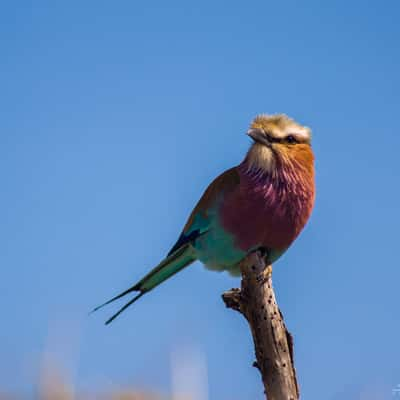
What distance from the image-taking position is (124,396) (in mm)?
3514

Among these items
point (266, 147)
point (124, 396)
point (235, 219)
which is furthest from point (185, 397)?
point (266, 147)

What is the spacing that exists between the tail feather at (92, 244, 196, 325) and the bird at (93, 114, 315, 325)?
17 centimetres

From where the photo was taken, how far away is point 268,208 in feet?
16.2

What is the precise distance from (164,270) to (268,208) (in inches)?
39.3

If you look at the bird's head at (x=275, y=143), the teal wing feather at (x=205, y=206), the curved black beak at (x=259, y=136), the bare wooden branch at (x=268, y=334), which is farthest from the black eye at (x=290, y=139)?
the bare wooden branch at (x=268, y=334)

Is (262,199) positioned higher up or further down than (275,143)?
further down

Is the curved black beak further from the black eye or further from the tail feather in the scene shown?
the tail feather

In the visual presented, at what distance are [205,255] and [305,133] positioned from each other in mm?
1069

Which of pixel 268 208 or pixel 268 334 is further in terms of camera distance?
pixel 268 208

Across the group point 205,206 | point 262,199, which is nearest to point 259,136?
point 262,199

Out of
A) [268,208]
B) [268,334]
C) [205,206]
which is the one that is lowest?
[268,334]

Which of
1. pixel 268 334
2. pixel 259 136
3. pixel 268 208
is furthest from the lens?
pixel 259 136

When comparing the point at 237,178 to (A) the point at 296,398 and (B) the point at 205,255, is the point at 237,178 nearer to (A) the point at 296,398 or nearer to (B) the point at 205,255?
(B) the point at 205,255

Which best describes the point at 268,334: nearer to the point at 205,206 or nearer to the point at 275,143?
the point at 205,206
